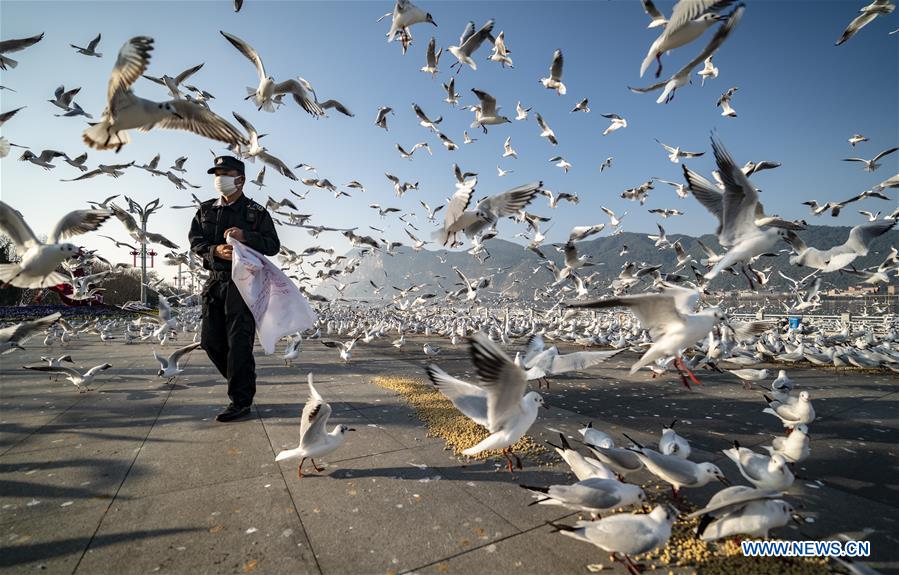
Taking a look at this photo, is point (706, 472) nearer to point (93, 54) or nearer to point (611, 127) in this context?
point (93, 54)

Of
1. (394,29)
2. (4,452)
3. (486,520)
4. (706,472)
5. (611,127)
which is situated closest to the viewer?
(486,520)

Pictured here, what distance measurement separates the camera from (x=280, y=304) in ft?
17.0

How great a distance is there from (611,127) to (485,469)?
50.8 feet

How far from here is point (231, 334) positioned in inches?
198

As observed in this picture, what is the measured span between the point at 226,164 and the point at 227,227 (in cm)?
88

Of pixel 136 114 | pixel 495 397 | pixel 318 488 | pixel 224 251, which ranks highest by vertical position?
pixel 136 114

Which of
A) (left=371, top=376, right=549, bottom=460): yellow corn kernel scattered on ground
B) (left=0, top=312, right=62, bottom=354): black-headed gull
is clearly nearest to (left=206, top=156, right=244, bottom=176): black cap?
(left=0, top=312, right=62, bottom=354): black-headed gull

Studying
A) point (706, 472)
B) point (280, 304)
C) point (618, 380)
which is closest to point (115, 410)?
point (280, 304)

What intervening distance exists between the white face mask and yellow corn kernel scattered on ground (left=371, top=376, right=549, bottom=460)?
420cm

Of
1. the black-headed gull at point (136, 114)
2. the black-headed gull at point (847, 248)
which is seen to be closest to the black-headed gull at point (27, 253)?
the black-headed gull at point (136, 114)

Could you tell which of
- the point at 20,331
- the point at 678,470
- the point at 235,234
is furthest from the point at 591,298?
the point at 20,331

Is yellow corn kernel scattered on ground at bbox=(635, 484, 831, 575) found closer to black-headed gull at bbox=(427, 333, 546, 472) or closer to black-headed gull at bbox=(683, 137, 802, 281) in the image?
black-headed gull at bbox=(427, 333, 546, 472)

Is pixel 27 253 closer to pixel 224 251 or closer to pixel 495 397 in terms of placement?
pixel 224 251

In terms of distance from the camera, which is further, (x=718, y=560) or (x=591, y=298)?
(x=591, y=298)
